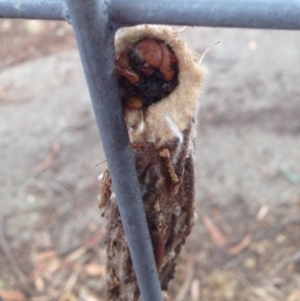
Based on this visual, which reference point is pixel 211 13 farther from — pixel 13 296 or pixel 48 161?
pixel 48 161

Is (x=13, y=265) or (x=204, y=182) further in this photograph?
(x=204, y=182)

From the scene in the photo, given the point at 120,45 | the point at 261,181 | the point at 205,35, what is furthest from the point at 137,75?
the point at 205,35

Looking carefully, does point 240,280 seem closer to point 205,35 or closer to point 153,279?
point 153,279

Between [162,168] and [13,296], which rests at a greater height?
[162,168]

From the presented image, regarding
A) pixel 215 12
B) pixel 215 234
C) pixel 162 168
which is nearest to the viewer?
pixel 215 12

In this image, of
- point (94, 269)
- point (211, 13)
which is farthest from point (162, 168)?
point (94, 269)
